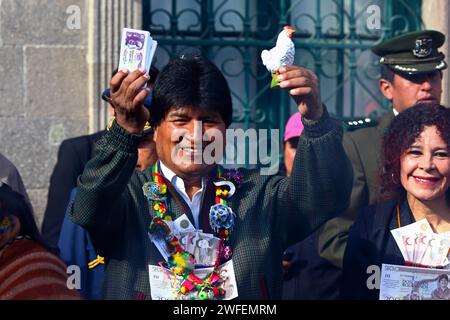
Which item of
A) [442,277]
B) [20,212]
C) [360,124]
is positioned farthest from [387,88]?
[20,212]

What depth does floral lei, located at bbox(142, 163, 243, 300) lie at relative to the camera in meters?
4.13

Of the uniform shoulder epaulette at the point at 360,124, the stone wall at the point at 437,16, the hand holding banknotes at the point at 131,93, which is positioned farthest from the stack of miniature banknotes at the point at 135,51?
the stone wall at the point at 437,16

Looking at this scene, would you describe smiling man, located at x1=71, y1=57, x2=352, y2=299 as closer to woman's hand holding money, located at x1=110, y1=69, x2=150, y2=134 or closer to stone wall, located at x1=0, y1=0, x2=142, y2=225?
woman's hand holding money, located at x1=110, y1=69, x2=150, y2=134

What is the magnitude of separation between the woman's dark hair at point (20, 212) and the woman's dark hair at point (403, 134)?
4.76 ft

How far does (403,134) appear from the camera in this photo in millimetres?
4746

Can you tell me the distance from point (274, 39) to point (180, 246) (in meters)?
3.34

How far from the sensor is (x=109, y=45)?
6852 mm

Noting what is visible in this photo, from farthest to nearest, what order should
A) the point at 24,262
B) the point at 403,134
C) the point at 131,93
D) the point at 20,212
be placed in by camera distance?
the point at 403,134, the point at 20,212, the point at 24,262, the point at 131,93

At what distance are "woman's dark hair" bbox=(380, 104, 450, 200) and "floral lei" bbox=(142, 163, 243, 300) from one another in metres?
→ 0.88

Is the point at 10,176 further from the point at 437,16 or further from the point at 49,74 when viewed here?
the point at 437,16

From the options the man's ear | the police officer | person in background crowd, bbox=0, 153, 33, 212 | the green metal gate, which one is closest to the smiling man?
the police officer
